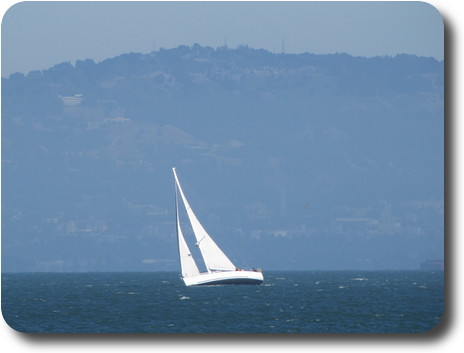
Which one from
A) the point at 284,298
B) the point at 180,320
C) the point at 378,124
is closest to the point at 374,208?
the point at 378,124

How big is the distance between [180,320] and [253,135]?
54.5m

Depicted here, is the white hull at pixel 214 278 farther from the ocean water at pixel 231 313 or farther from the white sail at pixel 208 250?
the ocean water at pixel 231 313

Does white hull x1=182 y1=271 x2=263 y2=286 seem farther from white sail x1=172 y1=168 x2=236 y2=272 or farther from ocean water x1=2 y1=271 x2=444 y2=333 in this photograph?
ocean water x1=2 y1=271 x2=444 y2=333

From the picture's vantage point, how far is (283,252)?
3701 inches

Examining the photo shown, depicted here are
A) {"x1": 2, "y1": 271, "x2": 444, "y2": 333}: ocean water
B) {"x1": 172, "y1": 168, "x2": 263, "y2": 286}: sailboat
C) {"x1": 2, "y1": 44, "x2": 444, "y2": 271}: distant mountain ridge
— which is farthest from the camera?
{"x1": 2, "y1": 44, "x2": 444, "y2": 271}: distant mountain ridge

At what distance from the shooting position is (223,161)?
279 feet

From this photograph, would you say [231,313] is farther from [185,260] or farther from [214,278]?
[214,278]

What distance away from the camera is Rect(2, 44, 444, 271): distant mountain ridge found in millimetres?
63250

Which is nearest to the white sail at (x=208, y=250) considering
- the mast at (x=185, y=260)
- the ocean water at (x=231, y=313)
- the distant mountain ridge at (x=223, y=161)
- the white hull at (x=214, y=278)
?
the white hull at (x=214, y=278)

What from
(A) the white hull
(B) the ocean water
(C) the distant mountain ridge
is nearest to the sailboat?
(A) the white hull

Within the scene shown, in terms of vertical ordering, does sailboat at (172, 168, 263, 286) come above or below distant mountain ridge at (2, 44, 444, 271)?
below

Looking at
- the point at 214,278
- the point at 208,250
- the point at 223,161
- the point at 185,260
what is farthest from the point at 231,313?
the point at 223,161

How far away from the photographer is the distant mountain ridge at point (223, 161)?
6325 centimetres

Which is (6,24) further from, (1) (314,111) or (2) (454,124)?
(1) (314,111)
